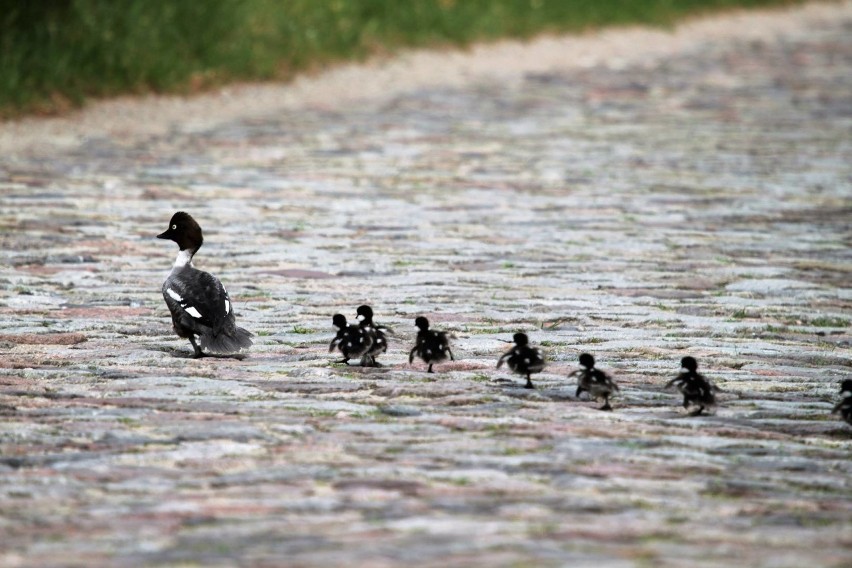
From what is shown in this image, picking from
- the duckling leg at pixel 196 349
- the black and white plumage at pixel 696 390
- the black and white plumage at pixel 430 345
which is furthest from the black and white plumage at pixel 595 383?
the duckling leg at pixel 196 349

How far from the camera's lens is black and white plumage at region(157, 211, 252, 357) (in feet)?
21.8

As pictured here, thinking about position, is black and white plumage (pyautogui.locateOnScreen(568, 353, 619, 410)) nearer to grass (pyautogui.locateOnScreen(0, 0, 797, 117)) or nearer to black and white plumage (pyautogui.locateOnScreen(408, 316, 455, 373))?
black and white plumage (pyautogui.locateOnScreen(408, 316, 455, 373))

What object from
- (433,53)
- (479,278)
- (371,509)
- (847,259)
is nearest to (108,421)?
(371,509)

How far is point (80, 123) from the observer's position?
589 inches

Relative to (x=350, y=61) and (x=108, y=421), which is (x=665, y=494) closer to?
(x=108, y=421)

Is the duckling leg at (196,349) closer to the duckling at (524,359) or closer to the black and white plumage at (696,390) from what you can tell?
the duckling at (524,359)

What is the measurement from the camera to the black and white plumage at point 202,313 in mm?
6652

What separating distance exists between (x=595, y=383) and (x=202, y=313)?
1.75 metres

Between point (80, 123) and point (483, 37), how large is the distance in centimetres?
1047

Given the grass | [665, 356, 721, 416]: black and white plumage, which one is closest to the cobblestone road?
[665, 356, 721, 416]: black and white plumage

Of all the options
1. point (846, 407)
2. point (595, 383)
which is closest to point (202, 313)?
point (595, 383)

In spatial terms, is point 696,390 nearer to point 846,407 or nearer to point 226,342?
point 846,407

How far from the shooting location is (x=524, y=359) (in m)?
6.15

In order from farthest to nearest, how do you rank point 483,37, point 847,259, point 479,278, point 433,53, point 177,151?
point 483,37
point 433,53
point 177,151
point 847,259
point 479,278
